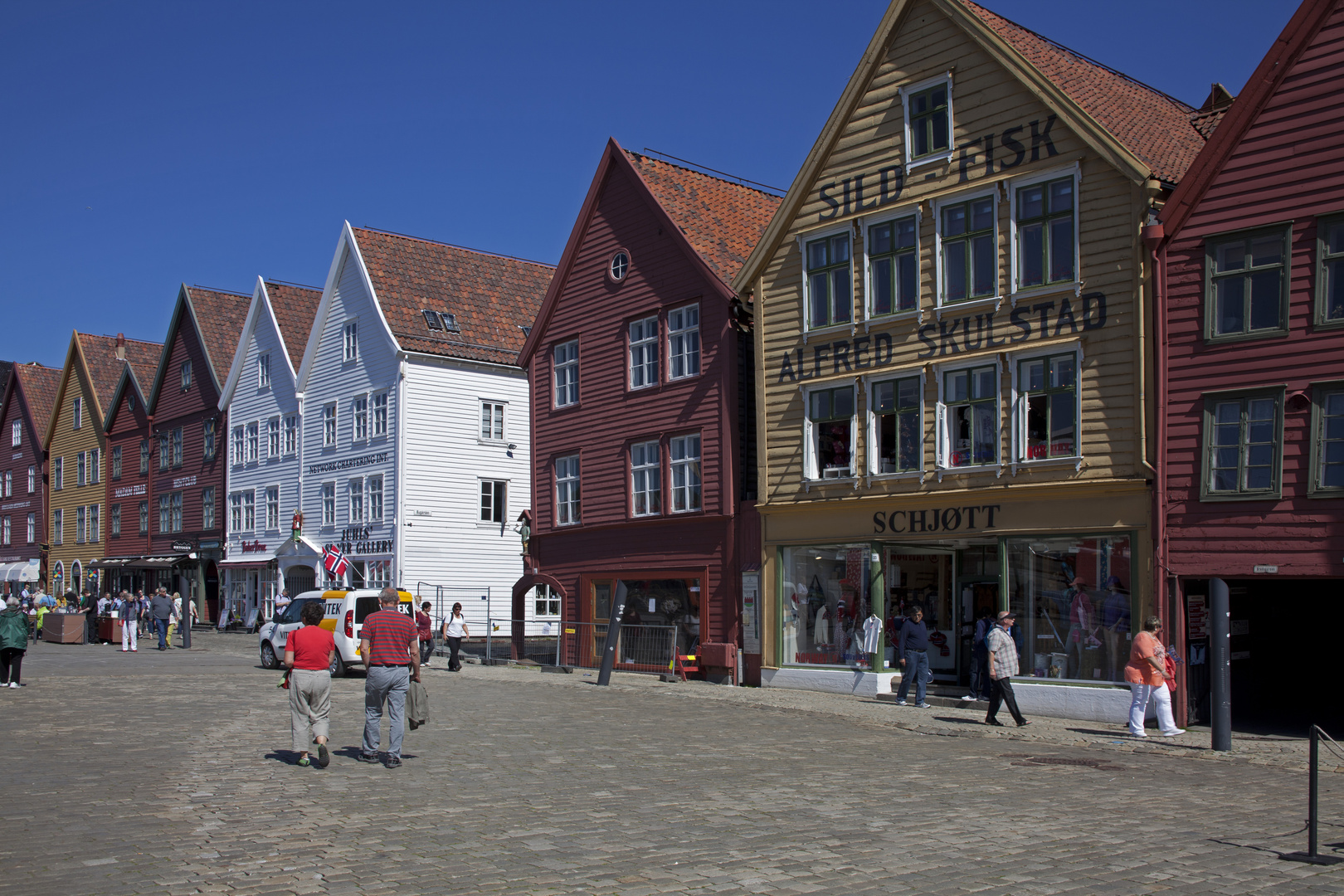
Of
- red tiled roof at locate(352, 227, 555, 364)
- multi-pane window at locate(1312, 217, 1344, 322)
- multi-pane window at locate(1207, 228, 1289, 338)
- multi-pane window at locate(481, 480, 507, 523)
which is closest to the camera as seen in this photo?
multi-pane window at locate(1312, 217, 1344, 322)

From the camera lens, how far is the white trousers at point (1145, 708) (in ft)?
57.3

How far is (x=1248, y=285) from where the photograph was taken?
60.8 feet

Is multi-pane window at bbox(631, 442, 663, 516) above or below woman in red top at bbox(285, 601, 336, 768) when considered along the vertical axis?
above

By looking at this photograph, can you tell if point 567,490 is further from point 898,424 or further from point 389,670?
point 389,670

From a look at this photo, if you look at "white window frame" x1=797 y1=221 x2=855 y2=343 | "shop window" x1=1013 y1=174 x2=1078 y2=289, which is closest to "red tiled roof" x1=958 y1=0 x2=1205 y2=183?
"shop window" x1=1013 y1=174 x2=1078 y2=289

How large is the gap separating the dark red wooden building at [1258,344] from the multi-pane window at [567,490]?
15.8 meters

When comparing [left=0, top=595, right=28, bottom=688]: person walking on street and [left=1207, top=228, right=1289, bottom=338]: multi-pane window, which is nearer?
[left=1207, top=228, right=1289, bottom=338]: multi-pane window

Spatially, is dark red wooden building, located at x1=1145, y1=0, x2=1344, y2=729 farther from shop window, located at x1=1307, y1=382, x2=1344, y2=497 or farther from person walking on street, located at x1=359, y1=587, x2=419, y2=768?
person walking on street, located at x1=359, y1=587, x2=419, y2=768

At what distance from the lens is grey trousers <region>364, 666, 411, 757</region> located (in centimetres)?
1273

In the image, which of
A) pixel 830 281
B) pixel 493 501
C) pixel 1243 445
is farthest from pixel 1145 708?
pixel 493 501

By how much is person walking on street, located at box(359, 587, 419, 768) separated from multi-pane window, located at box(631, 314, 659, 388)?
16.5 metres

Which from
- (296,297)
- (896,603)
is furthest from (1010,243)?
(296,297)

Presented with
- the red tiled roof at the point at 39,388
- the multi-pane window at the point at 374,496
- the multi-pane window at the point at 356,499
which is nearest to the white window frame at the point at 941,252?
the multi-pane window at the point at 374,496

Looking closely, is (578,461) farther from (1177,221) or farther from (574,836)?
(574,836)
